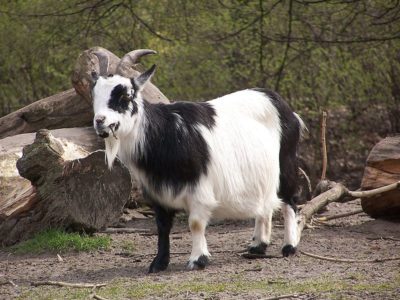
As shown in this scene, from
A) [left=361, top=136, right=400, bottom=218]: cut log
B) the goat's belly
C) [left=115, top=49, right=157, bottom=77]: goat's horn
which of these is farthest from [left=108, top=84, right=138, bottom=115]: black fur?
[left=361, top=136, right=400, bottom=218]: cut log

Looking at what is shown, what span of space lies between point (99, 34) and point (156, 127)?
9134mm

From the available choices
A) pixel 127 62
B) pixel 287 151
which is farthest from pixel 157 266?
pixel 127 62

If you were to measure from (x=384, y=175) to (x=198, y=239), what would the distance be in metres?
2.68

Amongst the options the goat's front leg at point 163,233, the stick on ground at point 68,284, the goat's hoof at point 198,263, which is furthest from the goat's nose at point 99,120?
the goat's hoof at point 198,263

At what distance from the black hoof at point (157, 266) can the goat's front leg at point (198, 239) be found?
214mm

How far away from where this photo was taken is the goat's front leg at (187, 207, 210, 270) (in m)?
7.81

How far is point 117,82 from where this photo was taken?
760cm

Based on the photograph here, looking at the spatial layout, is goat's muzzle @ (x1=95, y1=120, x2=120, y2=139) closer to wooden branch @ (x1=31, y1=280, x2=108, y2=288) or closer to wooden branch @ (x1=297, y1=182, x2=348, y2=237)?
wooden branch @ (x1=31, y1=280, x2=108, y2=288)

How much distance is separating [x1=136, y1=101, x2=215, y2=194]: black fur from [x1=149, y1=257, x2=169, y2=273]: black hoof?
63 cm

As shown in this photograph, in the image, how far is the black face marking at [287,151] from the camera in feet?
28.3

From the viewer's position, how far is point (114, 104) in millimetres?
7516

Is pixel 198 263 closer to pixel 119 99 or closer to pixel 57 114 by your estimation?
pixel 119 99

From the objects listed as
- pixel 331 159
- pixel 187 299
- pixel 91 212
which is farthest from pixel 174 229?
pixel 331 159

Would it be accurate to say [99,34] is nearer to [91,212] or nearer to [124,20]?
[124,20]
